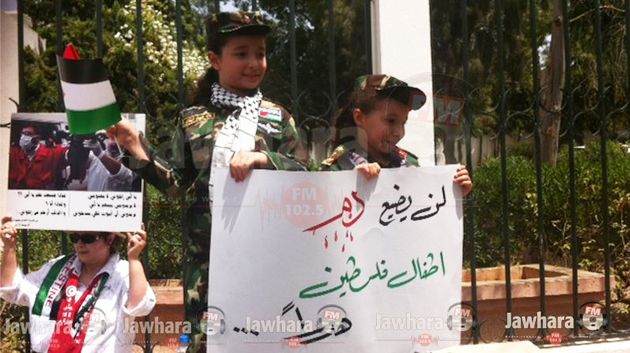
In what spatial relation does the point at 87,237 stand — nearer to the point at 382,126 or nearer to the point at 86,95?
the point at 86,95

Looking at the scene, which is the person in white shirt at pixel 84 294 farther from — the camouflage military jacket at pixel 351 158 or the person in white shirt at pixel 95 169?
the camouflage military jacket at pixel 351 158

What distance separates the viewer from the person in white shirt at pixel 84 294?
2598mm

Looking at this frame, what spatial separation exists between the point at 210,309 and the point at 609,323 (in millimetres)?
2382

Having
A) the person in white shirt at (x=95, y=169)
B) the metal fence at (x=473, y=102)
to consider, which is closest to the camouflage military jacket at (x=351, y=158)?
the metal fence at (x=473, y=102)

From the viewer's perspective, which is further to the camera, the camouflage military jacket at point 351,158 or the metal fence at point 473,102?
the metal fence at point 473,102

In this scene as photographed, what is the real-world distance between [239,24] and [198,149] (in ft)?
1.46

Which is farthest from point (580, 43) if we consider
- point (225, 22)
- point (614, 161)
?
point (225, 22)

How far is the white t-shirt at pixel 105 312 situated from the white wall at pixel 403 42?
160 cm

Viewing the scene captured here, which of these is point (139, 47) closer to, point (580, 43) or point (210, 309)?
point (210, 309)

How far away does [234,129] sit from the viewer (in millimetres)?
2588

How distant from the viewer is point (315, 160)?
3477mm

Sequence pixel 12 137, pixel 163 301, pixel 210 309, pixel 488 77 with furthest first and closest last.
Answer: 1. pixel 488 77
2. pixel 163 301
3. pixel 12 137
4. pixel 210 309

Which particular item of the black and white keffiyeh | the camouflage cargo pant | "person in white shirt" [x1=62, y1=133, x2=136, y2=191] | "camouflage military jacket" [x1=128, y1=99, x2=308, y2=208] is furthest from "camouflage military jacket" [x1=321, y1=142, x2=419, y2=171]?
"person in white shirt" [x1=62, y1=133, x2=136, y2=191]

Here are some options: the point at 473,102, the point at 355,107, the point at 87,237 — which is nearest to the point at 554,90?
the point at 473,102
